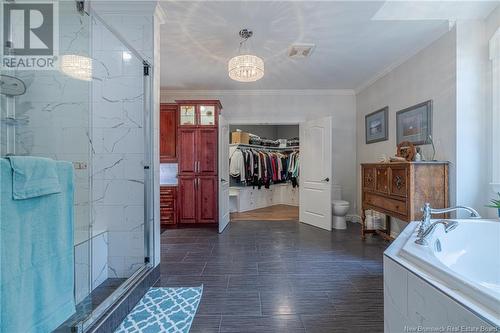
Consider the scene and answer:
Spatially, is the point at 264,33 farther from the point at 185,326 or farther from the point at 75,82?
the point at 185,326

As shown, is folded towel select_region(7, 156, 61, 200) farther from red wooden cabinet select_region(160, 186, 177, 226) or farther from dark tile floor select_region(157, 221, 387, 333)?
red wooden cabinet select_region(160, 186, 177, 226)

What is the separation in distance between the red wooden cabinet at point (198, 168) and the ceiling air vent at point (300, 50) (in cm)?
161

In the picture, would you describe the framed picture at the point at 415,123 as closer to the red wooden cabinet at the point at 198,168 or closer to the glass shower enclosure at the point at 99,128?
the red wooden cabinet at the point at 198,168

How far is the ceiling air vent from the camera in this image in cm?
283

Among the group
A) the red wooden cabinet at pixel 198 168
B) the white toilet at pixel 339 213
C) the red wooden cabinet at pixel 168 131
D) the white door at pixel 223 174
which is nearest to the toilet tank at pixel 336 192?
the white toilet at pixel 339 213

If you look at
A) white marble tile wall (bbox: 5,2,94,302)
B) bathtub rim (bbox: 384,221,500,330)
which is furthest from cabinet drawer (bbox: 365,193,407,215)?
white marble tile wall (bbox: 5,2,94,302)

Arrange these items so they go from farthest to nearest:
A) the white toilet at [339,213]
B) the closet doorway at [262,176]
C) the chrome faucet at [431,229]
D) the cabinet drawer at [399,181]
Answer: the closet doorway at [262,176] < the white toilet at [339,213] < the cabinet drawer at [399,181] < the chrome faucet at [431,229]

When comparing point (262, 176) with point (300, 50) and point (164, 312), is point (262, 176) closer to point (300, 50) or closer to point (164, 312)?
point (300, 50)

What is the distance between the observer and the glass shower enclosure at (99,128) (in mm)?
1892

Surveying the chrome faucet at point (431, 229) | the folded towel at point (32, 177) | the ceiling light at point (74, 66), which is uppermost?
the ceiling light at point (74, 66)

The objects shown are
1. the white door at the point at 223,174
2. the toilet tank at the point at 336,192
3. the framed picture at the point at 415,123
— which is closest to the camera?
the framed picture at the point at 415,123

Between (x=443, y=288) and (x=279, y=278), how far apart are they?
1553 mm

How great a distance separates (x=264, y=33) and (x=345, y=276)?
2.70 m

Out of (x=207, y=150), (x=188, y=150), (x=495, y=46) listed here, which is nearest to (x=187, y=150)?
(x=188, y=150)
